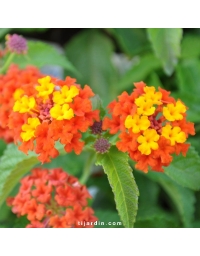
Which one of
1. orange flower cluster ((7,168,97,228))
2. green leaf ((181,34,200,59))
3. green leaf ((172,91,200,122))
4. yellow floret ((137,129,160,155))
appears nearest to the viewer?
yellow floret ((137,129,160,155))

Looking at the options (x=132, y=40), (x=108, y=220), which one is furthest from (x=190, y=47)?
(x=108, y=220)

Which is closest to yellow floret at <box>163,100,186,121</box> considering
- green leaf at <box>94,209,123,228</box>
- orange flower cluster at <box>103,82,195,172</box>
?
orange flower cluster at <box>103,82,195,172</box>

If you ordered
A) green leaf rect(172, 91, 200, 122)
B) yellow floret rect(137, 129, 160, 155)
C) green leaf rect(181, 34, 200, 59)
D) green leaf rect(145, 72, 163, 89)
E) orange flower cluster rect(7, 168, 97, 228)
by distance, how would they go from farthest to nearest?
1. green leaf rect(181, 34, 200, 59)
2. green leaf rect(145, 72, 163, 89)
3. green leaf rect(172, 91, 200, 122)
4. orange flower cluster rect(7, 168, 97, 228)
5. yellow floret rect(137, 129, 160, 155)

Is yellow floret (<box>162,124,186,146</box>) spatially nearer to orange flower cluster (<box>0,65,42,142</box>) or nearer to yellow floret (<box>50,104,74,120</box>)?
yellow floret (<box>50,104,74,120</box>)

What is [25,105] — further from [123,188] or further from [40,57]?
[40,57]

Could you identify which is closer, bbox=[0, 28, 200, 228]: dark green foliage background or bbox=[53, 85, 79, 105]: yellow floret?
bbox=[53, 85, 79, 105]: yellow floret

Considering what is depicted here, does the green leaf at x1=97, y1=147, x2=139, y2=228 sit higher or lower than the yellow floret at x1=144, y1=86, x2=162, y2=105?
lower
